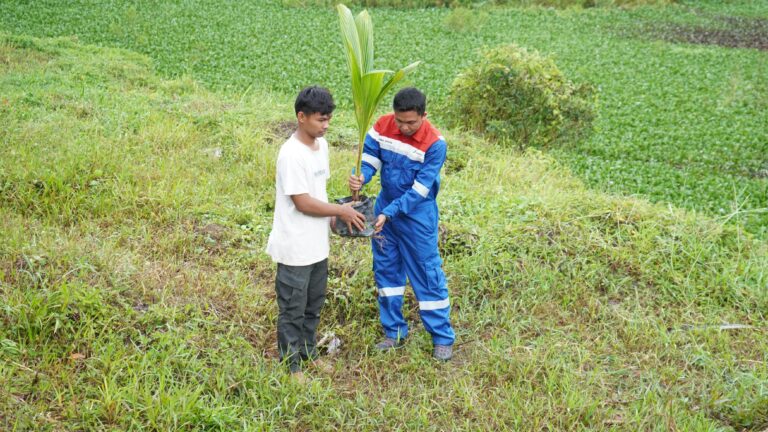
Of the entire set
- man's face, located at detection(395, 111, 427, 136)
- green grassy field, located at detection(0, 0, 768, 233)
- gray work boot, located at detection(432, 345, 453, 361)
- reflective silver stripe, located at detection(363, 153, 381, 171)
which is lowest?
gray work boot, located at detection(432, 345, 453, 361)

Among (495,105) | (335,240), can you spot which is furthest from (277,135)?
(495,105)

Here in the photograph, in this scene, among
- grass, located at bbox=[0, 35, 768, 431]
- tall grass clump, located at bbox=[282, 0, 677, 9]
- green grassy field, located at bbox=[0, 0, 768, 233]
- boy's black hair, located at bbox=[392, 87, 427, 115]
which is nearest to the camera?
grass, located at bbox=[0, 35, 768, 431]

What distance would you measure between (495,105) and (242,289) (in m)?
5.49

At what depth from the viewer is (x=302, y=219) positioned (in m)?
3.46

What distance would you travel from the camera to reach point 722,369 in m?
4.03

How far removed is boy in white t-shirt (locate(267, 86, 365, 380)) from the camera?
11.0 ft

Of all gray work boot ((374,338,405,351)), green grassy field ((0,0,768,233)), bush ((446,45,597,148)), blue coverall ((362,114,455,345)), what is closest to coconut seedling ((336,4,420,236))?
blue coverall ((362,114,455,345))

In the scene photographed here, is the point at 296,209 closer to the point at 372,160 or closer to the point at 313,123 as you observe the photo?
the point at 313,123

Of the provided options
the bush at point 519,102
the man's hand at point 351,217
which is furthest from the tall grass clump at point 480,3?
the man's hand at point 351,217

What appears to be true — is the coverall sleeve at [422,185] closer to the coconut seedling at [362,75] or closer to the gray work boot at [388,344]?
the coconut seedling at [362,75]

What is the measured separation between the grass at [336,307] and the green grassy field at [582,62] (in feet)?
4.78

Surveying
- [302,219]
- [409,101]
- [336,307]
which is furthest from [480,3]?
[302,219]

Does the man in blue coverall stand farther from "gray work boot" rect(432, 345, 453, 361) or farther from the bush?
the bush

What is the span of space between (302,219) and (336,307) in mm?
1166
